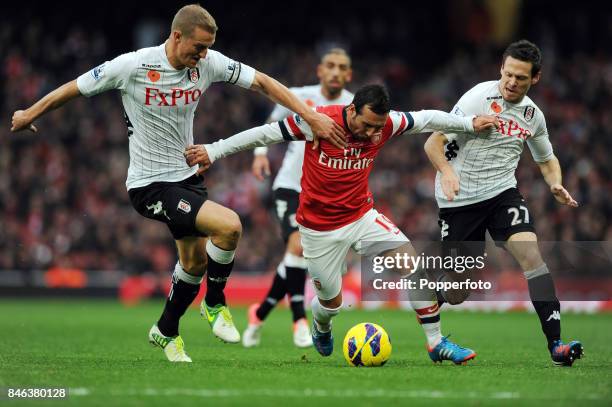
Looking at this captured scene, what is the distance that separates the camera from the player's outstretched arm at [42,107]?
7691mm

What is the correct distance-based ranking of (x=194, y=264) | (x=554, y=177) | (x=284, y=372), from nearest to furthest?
(x=284, y=372) → (x=194, y=264) → (x=554, y=177)

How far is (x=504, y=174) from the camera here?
→ 28.6 feet

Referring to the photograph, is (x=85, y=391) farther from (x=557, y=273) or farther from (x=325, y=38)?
(x=325, y=38)

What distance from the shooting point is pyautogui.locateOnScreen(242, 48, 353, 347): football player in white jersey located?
10.9 metres

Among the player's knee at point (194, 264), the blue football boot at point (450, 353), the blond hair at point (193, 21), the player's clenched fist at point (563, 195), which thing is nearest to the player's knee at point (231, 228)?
the player's knee at point (194, 264)

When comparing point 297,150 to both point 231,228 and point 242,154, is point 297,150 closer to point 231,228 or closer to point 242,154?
point 231,228

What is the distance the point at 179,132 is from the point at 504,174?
2.81m

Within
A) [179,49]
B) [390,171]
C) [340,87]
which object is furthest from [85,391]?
[390,171]

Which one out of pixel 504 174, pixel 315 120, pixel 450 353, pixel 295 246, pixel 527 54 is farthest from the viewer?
pixel 295 246

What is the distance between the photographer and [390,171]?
23188 millimetres

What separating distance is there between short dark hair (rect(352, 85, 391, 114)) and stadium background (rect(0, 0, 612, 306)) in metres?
13.0

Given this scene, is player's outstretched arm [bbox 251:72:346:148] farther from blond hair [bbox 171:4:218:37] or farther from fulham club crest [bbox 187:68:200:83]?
blond hair [bbox 171:4:218:37]

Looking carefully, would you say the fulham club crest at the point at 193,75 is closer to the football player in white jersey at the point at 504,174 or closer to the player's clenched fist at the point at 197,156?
the player's clenched fist at the point at 197,156

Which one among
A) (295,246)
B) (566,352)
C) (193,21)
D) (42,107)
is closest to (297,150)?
(295,246)
